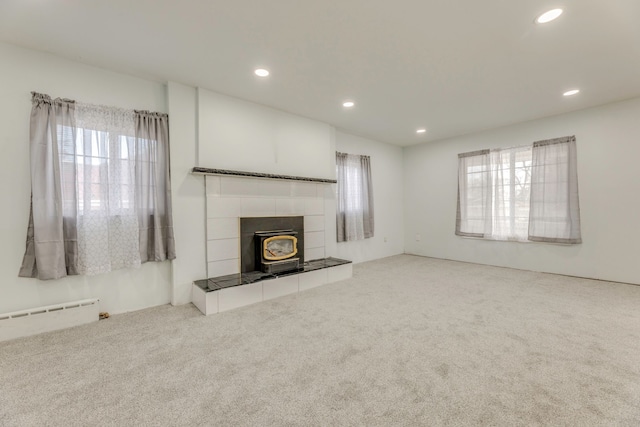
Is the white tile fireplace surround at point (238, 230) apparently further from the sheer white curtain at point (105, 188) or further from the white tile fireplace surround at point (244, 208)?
the sheer white curtain at point (105, 188)

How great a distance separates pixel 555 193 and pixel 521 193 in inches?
17.9

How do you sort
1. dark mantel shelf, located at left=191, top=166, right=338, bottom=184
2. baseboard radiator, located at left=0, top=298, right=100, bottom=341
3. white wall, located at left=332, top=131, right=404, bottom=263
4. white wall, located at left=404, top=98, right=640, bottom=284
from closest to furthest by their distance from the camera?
baseboard radiator, located at left=0, top=298, right=100, bottom=341 < dark mantel shelf, located at left=191, top=166, right=338, bottom=184 < white wall, located at left=404, top=98, right=640, bottom=284 < white wall, located at left=332, top=131, right=404, bottom=263

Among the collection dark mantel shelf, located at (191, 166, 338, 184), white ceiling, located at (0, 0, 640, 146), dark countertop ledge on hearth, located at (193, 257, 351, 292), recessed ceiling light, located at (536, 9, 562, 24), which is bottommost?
dark countertop ledge on hearth, located at (193, 257, 351, 292)

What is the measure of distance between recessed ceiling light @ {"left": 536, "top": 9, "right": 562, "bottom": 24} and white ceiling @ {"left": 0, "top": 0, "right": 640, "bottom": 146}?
44 millimetres

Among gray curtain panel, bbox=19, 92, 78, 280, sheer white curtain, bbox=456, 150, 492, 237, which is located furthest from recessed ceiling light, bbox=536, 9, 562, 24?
gray curtain panel, bbox=19, 92, 78, 280

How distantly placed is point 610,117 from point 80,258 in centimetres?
687

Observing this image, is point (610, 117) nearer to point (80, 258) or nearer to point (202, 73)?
point (202, 73)

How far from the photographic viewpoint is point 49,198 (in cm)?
243

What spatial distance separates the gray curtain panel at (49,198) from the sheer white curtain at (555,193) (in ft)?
20.4

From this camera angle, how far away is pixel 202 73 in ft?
9.46

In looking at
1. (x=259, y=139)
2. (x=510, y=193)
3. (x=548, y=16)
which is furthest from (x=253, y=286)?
(x=510, y=193)

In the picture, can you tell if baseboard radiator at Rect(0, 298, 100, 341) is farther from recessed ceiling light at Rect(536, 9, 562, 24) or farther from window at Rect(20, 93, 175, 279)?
recessed ceiling light at Rect(536, 9, 562, 24)

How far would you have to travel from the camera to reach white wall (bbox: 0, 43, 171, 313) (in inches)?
92.2

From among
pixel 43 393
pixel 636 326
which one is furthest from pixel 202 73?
pixel 636 326
